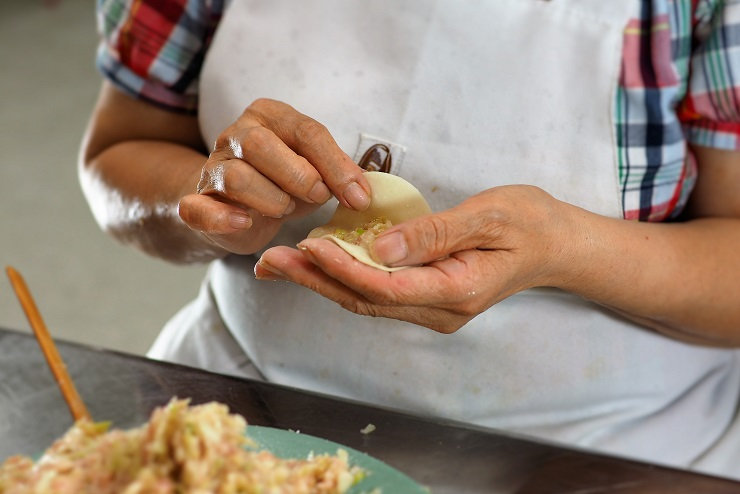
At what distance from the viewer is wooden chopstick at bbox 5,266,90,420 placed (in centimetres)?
70

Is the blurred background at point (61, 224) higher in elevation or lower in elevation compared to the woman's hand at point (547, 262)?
lower

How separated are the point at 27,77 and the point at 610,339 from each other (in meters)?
2.83

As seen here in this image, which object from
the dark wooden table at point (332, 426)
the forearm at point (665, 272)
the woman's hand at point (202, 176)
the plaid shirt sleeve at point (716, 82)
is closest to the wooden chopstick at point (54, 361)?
the dark wooden table at point (332, 426)

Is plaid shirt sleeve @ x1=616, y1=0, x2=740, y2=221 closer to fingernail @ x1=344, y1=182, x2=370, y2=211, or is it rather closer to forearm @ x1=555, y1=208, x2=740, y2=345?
forearm @ x1=555, y1=208, x2=740, y2=345

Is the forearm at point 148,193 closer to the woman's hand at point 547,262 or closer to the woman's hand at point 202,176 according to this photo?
the woman's hand at point 202,176

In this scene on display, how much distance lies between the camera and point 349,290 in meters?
0.63

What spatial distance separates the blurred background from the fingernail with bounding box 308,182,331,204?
49.1 inches

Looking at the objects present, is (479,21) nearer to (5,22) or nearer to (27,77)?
(27,77)

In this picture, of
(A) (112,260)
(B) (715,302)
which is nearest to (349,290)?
(B) (715,302)

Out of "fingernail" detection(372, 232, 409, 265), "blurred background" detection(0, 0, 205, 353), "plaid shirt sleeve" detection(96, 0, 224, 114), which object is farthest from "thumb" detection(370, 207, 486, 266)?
"blurred background" detection(0, 0, 205, 353)

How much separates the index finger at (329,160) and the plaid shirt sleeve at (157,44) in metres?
0.28

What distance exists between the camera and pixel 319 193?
0.66 meters

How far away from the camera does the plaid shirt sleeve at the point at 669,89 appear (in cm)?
77

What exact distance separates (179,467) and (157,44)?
1.77ft
